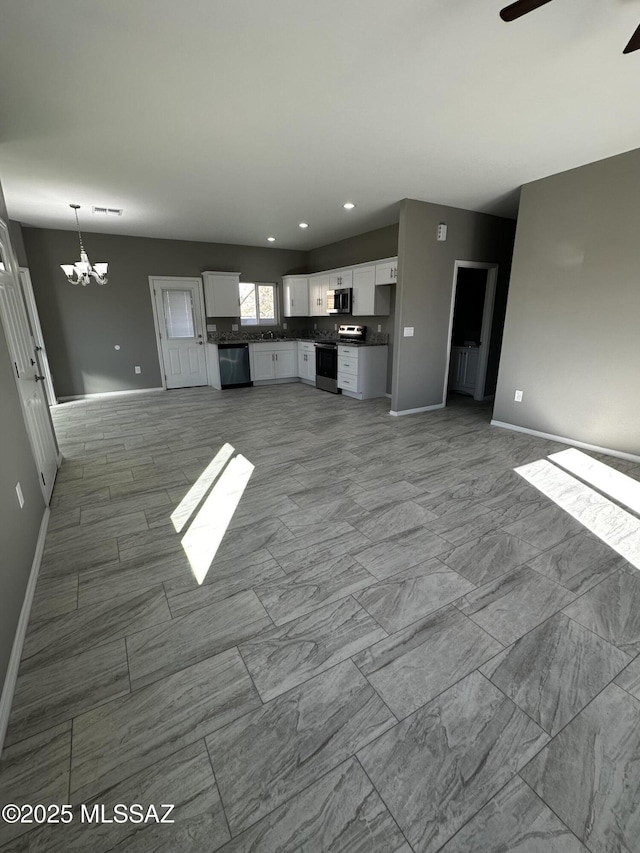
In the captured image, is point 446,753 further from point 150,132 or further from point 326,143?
point 150,132

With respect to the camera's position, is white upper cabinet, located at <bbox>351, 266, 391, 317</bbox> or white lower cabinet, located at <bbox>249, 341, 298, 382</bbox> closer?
white upper cabinet, located at <bbox>351, 266, 391, 317</bbox>

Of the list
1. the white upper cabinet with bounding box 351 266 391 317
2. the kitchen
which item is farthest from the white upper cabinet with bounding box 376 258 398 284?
the white upper cabinet with bounding box 351 266 391 317

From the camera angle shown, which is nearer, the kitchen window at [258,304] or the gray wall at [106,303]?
the gray wall at [106,303]

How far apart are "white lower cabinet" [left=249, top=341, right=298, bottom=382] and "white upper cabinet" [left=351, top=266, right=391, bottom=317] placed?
78.0 inches

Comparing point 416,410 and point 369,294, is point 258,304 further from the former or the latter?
point 416,410

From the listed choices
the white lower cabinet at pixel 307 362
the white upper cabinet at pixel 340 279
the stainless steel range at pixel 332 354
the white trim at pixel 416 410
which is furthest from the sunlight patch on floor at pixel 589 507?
the white lower cabinet at pixel 307 362

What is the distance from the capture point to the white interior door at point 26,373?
2699mm

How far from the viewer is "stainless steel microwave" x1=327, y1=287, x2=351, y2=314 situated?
6363mm

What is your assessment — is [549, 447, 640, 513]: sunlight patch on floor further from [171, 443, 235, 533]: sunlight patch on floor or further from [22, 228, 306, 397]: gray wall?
[22, 228, 306, 397]: gray wall

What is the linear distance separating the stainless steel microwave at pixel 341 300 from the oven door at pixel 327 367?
0.66 metres

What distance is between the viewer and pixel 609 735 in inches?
52.0

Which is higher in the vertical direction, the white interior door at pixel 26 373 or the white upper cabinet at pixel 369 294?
the white upper cabinet at pixel 369 294

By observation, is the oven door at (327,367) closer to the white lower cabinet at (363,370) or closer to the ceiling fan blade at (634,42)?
the white lower cabinet at (363,370)

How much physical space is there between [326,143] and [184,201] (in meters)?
2.30
